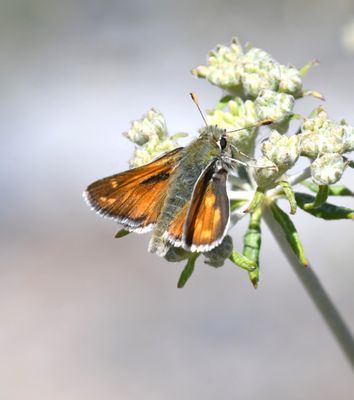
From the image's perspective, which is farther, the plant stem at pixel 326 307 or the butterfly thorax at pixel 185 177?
the plant stem at pixel 326 307

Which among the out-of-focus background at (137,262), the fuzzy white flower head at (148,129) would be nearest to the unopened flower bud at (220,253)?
the fuzzy white flower head at (148,129)

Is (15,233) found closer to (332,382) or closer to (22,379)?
(22,379)

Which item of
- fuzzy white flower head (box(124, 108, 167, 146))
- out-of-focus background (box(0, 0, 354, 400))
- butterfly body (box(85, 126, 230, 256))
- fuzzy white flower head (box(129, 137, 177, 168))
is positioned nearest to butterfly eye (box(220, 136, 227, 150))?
butterfly body (box(85, 126, 230, 256))

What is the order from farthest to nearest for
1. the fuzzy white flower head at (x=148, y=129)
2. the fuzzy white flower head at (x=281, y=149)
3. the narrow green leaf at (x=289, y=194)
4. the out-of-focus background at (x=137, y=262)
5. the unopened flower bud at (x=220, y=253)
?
1. the out-of-focus background at (x=137, y=262)
2. the fuzzy white flower head at (x=148, y=129)
3. the fuzzy white flower head at (x=281, y=149)
4. the unopened flower bud at (x=220, y=253)
5. the narrow green leaf at (x=289, y=194)

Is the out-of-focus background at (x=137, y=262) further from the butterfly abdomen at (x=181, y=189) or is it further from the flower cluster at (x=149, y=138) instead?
the butterfly abdomen at (x=181, y=189)

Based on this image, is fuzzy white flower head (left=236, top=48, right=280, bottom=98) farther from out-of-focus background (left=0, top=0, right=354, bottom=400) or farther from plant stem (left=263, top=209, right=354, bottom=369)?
out-of-focus background (left=0, top=0, right=354, bottom=400)

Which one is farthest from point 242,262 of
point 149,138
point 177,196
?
point 149,138

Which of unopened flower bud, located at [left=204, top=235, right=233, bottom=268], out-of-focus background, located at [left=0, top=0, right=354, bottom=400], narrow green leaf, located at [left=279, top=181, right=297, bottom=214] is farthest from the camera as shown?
out-of-focus background, located at [left=0, top=0, right=354, bottom=400]
